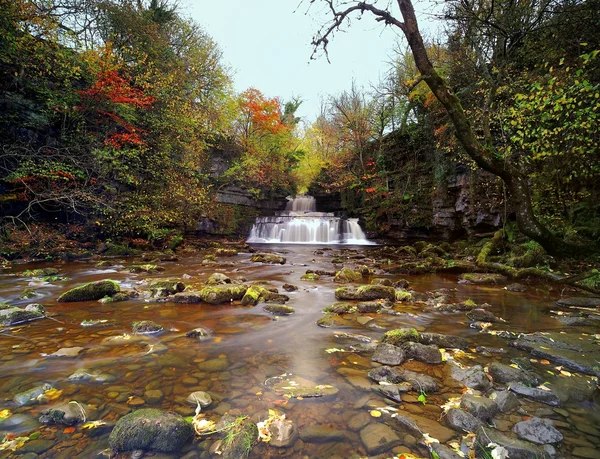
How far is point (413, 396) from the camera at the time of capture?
273 cm

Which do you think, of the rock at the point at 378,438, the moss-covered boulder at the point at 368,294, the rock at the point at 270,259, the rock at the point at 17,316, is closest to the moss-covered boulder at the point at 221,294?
the moss-covered boulder at the point at 368,294

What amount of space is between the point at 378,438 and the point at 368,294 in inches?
171

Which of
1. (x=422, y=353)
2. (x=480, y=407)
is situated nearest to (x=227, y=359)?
(x=422, y=353)

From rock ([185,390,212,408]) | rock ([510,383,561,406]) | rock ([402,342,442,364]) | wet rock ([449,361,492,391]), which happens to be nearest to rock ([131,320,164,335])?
rock ([185,390,212,408])

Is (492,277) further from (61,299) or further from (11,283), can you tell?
(11,283)

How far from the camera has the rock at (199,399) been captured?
263 centimetres

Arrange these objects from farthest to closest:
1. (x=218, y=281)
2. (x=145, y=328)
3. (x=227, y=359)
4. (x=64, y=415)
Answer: (x=218, y=281)
(x=145, y=328)
(x=227, y=359)
(x=64, y=415)

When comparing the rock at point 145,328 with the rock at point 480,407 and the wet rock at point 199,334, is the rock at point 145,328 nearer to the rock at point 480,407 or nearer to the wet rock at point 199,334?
the wet rock at point 199,334

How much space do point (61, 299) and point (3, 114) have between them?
959 centimetres

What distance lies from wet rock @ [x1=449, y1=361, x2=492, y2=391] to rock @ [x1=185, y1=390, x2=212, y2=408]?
2.59m

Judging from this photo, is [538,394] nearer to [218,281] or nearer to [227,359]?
[227,359]

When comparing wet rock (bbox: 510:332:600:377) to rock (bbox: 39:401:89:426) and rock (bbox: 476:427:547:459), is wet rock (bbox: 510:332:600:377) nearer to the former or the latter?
rock (bbox: 476:427:547:459)

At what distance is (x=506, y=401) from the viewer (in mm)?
2479

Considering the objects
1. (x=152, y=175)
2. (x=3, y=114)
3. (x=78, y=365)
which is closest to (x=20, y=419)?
(x=78, y=365)
